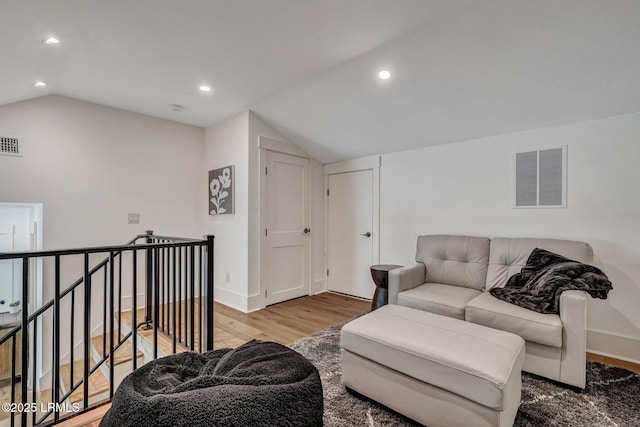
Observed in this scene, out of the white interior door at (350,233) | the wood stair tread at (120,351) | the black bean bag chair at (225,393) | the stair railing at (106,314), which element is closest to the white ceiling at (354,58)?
the white interior door at (350,233)

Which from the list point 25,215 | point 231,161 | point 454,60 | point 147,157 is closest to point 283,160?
point 231,161

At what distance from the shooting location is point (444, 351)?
1.48 meters

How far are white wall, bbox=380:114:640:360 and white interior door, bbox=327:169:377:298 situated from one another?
0.39 meters

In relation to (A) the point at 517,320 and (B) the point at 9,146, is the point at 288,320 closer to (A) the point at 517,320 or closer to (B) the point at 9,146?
(A) the point at 517,320

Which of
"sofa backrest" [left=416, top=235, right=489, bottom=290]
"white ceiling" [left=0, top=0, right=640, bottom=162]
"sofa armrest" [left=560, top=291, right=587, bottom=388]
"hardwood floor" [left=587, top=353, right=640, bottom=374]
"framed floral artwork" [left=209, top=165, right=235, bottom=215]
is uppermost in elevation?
"white ceiling" [left=0, top=0, right=640, bottom=162]

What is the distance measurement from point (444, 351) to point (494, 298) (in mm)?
1153

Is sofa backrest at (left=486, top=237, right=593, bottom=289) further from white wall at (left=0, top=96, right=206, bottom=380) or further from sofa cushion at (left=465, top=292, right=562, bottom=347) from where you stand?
white wall at (left=0, top=96, right=206, bottom=380)

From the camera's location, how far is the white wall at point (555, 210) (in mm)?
2381

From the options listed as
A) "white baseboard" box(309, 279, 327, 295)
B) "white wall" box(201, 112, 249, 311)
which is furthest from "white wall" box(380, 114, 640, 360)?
"white wall" box(201, 112, 249, 311)

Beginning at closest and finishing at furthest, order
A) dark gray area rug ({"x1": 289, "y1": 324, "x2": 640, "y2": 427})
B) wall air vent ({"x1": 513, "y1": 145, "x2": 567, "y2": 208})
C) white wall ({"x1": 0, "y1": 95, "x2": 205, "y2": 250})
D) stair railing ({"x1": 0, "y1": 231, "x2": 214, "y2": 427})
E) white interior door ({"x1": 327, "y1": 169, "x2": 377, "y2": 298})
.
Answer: dark gray area rug ({"x1": 289, "y1": 324, "x2": 640, "y2": 427}) < stair railing ({"x1": 0, "y1": 231, "x2": 214, "y2": 427}) < wall air vent ({"x1": 513, "y1": 145, "x2": 567, "y2": 208}) < white wall ({"x1": 0, "y1": 95, "x2": 205, "y2": 250}) < white interior door ({"x1": 327, "y1": 169, "x2": 377, "y2": 298})

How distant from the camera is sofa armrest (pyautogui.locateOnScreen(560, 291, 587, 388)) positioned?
6.09ft

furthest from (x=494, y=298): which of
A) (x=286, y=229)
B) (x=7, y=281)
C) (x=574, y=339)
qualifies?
(x=7, y=281)

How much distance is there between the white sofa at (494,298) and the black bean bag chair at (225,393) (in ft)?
5.10

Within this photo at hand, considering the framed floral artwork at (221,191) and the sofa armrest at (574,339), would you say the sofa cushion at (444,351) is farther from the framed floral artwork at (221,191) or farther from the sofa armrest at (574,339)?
the framed floral artwork at (221,191)
